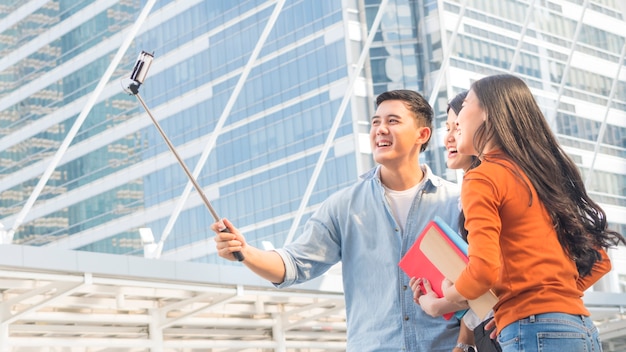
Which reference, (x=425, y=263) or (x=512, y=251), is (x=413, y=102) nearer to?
(x=425, y=263)

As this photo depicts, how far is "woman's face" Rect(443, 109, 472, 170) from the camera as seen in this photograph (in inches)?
121

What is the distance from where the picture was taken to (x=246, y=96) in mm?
46781

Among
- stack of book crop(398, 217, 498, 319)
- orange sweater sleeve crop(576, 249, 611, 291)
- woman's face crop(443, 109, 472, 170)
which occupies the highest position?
woman's face crop(443, 109, 472, 170)

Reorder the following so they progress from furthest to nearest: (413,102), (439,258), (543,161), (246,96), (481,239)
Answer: (246,96) < (413,102) < (439,258) < (543,161) < (481,239)

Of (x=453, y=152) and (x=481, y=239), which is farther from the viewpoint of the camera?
(x=453, y=152)

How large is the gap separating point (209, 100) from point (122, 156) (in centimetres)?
622

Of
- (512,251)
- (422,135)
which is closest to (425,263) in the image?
(512,251)

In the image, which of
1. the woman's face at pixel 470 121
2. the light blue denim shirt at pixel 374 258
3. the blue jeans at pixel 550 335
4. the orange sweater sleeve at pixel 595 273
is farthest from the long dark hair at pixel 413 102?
the blue jeans at pixel 550 335

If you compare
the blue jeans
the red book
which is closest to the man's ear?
the red book

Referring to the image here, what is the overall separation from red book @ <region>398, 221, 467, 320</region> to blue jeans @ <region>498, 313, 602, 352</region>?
27 centimetres

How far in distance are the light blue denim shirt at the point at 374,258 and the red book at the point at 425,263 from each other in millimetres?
231

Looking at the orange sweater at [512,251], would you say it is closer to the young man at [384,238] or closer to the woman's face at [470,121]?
the woman's face at [470,121]

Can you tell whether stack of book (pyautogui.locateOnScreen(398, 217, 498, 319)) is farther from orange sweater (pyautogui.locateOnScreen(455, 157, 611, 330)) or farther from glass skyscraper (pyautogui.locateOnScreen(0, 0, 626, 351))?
glass skyscraper (pyautogui.locateOnScreen(0, 0, 626, 351))

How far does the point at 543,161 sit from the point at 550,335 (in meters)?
0.38
